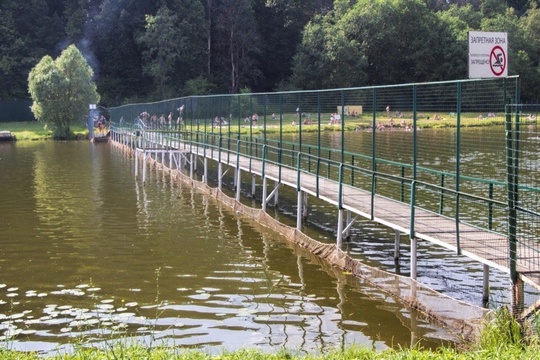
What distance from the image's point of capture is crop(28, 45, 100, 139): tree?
199 ft

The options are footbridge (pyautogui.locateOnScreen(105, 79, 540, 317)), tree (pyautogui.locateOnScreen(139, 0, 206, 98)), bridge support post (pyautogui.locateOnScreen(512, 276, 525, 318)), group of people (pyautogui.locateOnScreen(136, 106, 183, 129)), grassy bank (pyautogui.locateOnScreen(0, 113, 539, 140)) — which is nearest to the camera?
bridge support post (pyautogui.locateOnScreen(512, 276, 525, 318))

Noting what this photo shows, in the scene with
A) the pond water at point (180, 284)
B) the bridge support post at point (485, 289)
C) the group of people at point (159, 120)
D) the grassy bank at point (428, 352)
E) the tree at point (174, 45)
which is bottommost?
the pond water at point (180, 284)

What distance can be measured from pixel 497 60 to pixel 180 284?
6474 millimetres

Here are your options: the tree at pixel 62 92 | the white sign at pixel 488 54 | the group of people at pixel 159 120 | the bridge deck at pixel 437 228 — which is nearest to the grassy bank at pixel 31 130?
the tree at pixel 62 92

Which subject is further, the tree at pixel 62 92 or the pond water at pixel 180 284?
the tree at pixel 62 92

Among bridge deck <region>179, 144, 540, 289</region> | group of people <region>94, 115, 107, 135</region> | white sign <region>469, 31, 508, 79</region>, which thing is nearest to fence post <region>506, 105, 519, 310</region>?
bridge deck <region>179, 144, 540, 289</region>

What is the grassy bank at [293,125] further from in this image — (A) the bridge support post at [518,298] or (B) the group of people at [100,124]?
(A) the bridge support post at [518,298]

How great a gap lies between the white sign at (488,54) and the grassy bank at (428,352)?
310 centimetres

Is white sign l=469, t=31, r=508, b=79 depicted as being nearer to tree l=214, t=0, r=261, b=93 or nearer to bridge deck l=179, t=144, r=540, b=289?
bridge deck l=179, t=144, r=540, b=289

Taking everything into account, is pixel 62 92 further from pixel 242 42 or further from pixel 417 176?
pixel 417 176

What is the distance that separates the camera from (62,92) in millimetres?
61156

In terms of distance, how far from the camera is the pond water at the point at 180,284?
38.1ft

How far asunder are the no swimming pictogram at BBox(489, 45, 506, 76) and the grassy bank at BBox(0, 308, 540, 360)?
3154 millimetres

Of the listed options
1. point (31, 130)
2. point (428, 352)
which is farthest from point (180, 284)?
point (31, 130)
